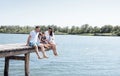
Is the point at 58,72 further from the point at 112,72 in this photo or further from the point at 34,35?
the point at 34,35

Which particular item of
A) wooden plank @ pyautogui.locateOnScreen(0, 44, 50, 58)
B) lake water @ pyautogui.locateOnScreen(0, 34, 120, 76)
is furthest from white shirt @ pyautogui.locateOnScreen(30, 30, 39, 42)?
→ lake water @ pyautogui.locateOnScreen(0, 34, 120, 76)

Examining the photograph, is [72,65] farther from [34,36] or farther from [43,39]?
[34,36]

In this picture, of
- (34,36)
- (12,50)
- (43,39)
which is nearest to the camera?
(12,50)

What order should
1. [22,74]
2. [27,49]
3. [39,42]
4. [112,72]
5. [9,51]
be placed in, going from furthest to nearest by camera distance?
[112,72], [22,74], [39,42], [27,49], [9,51]

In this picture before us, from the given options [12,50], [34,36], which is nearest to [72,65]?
[34,36]

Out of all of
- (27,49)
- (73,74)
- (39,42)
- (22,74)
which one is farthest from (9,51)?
(73,74)

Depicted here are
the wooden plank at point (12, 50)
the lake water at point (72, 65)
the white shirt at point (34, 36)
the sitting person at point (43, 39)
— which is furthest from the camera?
the lake water at point (72, 65)

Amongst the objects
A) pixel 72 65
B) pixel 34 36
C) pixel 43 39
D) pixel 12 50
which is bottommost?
pixel 72 65

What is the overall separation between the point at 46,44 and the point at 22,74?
5939 millimetres

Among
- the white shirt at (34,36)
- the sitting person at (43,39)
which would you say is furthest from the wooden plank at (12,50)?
the sitting person at (43,39)

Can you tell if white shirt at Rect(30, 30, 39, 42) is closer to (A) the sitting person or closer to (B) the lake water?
(A) the sitting person

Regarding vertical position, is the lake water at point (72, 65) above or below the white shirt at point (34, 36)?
below

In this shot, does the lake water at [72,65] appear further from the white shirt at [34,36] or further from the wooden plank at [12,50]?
the white shirt at [34,36]

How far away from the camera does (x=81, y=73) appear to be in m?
29.0
